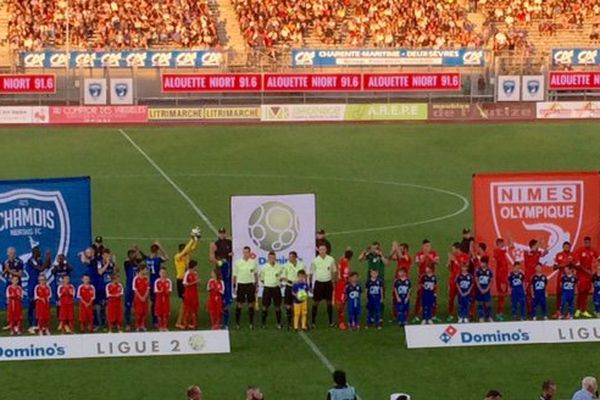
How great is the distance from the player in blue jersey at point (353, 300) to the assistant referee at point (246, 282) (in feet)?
5.07

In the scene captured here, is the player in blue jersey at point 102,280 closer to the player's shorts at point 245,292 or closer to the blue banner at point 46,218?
the blue banner at point 46,218

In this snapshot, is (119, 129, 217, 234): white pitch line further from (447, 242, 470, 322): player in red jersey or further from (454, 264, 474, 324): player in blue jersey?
(454, 264, 474, 324): player in blue jersey

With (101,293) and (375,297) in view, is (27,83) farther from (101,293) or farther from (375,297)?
(375,297)

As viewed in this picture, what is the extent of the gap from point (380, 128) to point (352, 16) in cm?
1449

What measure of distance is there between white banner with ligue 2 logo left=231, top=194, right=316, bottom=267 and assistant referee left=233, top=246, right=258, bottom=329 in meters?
1.26

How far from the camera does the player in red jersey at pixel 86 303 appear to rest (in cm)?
2262

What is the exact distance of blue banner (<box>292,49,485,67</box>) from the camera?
5912 centimetres

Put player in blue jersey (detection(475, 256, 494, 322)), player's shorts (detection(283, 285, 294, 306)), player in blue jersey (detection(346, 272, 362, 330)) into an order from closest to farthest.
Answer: player in blue jersey (detection(346, 272, 362, 330))
player's shorts (detection(283, 285, 294, 306))
player in blue jersey (detection(475, 256, 494, 322))

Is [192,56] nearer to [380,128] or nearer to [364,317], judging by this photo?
[380,128]

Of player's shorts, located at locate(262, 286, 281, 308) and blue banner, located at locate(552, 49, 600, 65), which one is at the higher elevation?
blue banner, located at locate(552, 49, 600, 65)

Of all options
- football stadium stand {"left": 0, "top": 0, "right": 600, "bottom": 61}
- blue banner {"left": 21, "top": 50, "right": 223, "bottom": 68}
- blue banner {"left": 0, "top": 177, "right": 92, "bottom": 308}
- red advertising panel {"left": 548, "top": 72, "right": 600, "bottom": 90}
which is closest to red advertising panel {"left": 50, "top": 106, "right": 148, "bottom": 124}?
blue banner {"left": 21, "top": 50, "right": 223, "bottom": 68}

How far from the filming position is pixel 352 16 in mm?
64250

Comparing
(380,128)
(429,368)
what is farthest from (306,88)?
(429,368)

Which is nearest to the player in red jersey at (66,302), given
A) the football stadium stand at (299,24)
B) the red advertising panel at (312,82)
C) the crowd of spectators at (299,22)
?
the red advertising panel at (312,82)
